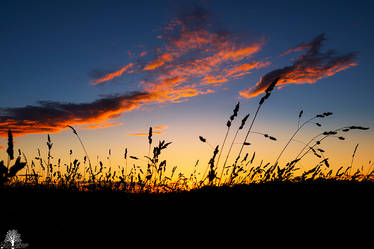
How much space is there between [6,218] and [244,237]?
225 centimetres

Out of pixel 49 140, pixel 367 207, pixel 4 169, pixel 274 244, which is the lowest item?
pixel 274 244

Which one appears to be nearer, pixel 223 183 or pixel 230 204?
pixel 230 204

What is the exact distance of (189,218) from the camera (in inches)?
94.5

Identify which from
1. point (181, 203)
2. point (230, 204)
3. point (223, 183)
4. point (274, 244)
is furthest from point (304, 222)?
point (223, 183)

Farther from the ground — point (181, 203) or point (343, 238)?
point (181, 203)

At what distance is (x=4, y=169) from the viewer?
3.38ft

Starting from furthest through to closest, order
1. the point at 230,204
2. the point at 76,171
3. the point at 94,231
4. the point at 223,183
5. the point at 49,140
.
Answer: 1. the point at 76,171
2. the point at 49,140
3. the point at 223,183
4. the point at 230,204
5. the point at 94,231

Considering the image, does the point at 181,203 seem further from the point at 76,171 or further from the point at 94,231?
the point at 76,171

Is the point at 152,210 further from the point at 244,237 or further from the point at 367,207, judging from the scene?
the point at 367,207

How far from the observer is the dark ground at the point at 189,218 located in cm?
197

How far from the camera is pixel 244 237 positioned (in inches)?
77.8

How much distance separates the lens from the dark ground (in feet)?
6.45

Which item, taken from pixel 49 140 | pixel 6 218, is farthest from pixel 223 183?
pixel 49 140

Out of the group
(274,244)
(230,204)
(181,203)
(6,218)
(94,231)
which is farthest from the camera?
(181,203)
